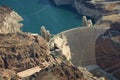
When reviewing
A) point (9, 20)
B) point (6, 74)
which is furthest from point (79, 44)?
point (9, 20)

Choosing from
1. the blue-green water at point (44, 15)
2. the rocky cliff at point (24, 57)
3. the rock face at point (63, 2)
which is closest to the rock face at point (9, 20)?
the blue-green water at point (44, 15)

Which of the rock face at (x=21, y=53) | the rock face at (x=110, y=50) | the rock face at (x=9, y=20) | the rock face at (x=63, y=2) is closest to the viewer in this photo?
the rock face at (x=21, y=53)

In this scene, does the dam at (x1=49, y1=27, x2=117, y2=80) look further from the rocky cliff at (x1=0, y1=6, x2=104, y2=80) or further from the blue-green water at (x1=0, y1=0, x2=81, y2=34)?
the blue-green water at (x1=0, y1=0, x2=81, y2=34)

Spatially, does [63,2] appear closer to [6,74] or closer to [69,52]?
[69,52]

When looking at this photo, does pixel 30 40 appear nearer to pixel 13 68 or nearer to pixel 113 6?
pixel 13 68

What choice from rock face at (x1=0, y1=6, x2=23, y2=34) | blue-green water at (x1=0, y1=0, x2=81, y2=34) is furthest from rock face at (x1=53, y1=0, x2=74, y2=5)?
rock face at (x1=0, y1=6, x2=23, y2=34)

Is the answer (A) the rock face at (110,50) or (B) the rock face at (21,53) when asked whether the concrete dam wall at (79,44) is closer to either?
(A) the rock face at (110,50)
